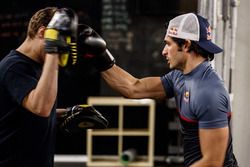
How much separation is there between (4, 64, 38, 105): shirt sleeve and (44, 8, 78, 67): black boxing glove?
0.18 metres

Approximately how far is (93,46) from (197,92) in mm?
843

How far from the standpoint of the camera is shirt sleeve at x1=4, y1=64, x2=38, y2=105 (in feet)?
9.64

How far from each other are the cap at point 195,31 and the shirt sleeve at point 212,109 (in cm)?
27

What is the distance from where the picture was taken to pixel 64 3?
6.98 m

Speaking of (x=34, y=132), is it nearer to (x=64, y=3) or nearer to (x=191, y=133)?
(x=191, y=133)

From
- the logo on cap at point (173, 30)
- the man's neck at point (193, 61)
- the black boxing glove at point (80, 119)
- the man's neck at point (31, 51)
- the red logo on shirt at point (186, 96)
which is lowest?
the black boxing glove at point (80, 119)

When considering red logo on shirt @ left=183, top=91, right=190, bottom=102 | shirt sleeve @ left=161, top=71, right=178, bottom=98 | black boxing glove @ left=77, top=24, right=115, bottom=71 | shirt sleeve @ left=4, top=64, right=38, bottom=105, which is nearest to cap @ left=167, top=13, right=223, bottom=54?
red logo on shirt @ left=183, top=91, right=190, bottom=102

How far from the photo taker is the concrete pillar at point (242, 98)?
150 inches

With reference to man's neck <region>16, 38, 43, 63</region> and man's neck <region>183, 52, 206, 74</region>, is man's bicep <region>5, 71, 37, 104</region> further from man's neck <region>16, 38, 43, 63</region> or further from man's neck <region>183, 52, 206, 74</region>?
man's neck <region>183, 52, 206, 74</region>

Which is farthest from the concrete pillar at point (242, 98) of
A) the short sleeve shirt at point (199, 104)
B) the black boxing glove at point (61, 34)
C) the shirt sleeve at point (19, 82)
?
the shirt sleeve at point (19, 82)

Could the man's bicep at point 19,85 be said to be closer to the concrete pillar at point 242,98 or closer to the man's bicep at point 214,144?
the man's bicep at point 214,144

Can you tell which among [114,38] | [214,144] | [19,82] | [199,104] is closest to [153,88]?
[199,104]

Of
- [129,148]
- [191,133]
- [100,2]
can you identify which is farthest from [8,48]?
[191,133]

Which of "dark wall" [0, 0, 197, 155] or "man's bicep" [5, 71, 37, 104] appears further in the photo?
"dark wall" [0, 0, 197, 155]
